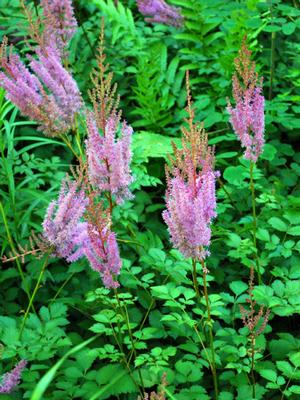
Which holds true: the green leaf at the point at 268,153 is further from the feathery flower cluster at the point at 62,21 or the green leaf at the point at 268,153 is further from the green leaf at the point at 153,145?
the feathery flower cluster at the point at 62,21

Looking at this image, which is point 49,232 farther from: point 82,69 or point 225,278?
point 82,69

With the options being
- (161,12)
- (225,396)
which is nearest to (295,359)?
(225,396)

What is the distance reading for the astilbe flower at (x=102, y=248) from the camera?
1.78 metres

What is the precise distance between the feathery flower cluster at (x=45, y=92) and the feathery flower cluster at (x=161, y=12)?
7.59ft

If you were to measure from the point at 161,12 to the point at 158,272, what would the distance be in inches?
103

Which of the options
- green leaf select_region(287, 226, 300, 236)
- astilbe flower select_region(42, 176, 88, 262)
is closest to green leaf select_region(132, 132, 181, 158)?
green leaf select_region(287, 226, 300, 236)

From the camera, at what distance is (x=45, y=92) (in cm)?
247

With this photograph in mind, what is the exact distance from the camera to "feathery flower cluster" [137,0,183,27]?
15.1ft

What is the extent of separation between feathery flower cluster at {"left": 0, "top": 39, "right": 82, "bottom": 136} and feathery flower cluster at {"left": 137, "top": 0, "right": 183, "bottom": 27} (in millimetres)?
2315

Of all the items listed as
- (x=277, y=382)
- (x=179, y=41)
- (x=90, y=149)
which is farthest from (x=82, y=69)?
(x=277, y=382)

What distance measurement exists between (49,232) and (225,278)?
131 centimetres

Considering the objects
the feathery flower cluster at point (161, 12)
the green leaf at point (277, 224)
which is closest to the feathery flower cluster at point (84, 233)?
the green leaf at point (277, 224)

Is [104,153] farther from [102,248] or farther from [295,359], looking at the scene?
[295,359]

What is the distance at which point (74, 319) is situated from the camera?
310cm
